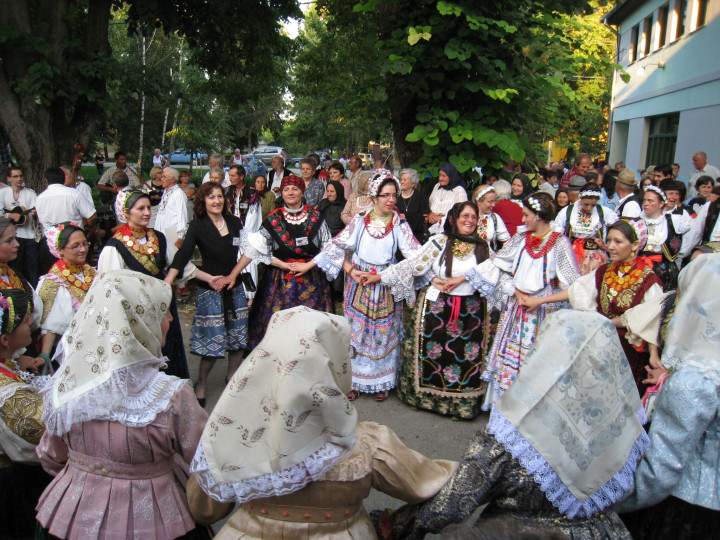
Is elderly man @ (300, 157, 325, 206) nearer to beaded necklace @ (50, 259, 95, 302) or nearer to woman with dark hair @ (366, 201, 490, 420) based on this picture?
woman with dark hair @ (366, 201, 490, 420)

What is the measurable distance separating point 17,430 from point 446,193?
5.63 meters

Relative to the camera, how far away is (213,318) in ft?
16.5

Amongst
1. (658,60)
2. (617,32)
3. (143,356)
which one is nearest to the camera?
(143,356)

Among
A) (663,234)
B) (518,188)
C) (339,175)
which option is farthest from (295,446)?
(518,188)

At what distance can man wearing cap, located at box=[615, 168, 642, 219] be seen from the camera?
24.4 ft

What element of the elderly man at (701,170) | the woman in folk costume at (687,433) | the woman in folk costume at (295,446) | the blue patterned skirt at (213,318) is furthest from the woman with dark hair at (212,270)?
the elderly man at (701,170)

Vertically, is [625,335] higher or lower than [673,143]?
lower

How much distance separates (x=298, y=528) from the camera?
198 cm

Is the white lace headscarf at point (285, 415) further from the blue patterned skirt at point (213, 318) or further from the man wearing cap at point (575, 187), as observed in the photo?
the man wearing cap at point (575, 187)

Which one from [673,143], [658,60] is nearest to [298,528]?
[673,143]

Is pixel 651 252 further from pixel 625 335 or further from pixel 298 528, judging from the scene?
pixel 298 528

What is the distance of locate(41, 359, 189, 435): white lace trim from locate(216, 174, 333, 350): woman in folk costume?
2910mm

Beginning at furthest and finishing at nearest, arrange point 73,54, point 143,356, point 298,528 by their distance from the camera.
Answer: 1. point 73,54
2. point 143,356
3. point 298,528

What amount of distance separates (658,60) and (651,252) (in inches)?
601
